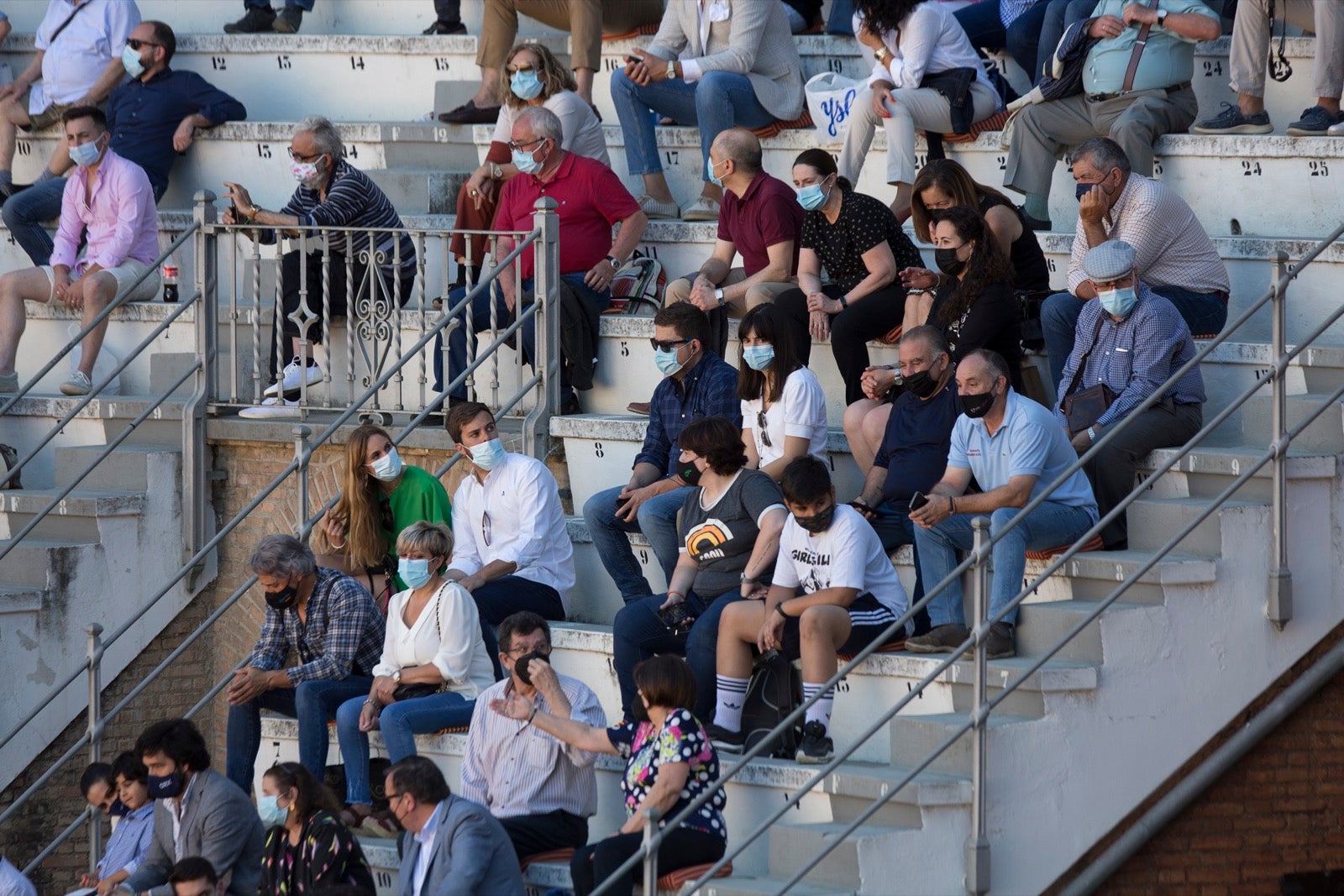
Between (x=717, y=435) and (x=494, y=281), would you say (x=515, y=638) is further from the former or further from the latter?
(x=494, y=281)

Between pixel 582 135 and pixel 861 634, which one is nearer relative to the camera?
pixel 861 634

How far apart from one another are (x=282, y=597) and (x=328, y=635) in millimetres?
257

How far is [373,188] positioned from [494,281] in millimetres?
1151

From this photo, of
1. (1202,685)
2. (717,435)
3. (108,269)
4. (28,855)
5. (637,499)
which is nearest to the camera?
(1202,685)

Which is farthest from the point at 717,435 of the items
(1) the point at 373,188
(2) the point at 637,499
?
(1) the point at 373,188

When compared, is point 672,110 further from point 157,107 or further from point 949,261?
point 157,107

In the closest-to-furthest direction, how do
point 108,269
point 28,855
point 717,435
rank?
point 717,435 < point 28,855 < point 108,269

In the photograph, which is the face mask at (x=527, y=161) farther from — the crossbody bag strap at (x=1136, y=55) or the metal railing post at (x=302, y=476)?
the crossbody bag strap at (x=1136, y=55)

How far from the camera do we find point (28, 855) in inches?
436

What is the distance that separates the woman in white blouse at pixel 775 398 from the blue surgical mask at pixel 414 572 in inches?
56.6

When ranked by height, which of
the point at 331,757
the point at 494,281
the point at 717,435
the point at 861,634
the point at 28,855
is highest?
the point at 494,281

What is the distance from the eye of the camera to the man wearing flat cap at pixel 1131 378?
27.9ft

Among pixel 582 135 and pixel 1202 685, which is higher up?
pixel 582 135

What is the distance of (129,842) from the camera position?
8703mm
